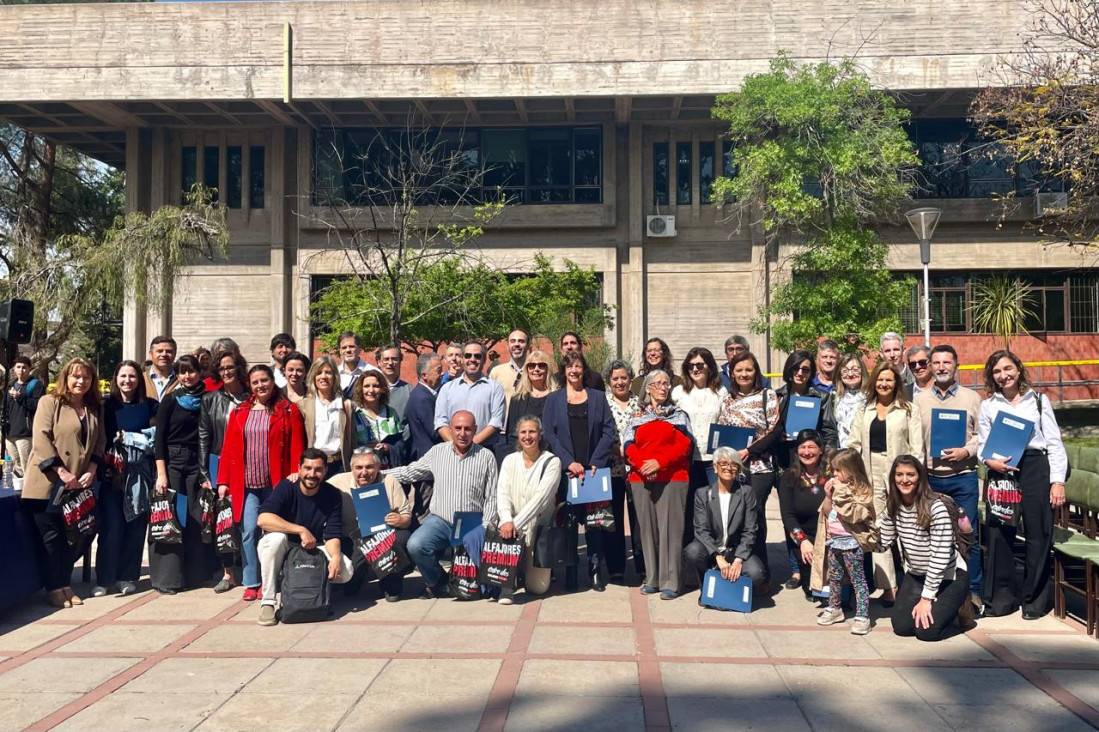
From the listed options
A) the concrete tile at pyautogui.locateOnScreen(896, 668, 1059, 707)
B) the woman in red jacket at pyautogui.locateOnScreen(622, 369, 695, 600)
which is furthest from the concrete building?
the concrete tile at pyautogui.locateOnScreen(896, 668, 1059, 707)

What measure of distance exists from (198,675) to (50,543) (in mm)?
2649

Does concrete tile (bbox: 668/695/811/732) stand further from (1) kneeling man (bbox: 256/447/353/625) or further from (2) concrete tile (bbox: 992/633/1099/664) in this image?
(1) kneeling man (bbox: 256/447/353/625)

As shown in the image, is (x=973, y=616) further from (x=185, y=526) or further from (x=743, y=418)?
(x=185, y=526)

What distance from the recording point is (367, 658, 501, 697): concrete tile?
5.30 meters

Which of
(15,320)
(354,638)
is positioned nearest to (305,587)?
(354,638)

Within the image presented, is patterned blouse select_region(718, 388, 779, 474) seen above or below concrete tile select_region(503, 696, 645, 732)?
above

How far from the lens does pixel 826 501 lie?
6.96 metres

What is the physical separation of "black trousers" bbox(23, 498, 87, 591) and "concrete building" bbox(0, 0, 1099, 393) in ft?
51.9

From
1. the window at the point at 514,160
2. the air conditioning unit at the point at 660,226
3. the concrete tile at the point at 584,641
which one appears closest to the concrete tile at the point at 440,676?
the concrete tile at the point at 584,641

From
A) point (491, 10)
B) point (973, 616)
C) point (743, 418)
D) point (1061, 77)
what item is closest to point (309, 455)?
point (743, 418)

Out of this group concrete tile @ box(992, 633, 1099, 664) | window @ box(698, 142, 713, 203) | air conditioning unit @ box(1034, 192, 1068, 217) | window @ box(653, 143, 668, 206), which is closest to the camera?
concrete tile @ box(992, 633, 1099, 664)

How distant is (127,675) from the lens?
5.62 m

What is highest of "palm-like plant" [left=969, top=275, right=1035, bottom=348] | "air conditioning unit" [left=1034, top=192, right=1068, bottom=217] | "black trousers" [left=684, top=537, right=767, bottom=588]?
"air conditioning unit" [left=1034, top=192, right=1068, bottom=217]

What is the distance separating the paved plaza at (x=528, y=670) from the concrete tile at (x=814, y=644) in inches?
0.8
